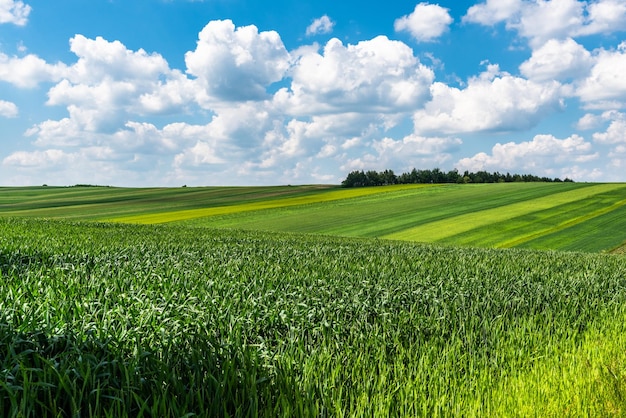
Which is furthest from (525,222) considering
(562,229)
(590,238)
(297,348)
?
(297,348)

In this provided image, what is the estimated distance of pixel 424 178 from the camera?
118 meters

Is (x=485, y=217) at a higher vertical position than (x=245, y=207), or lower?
lower

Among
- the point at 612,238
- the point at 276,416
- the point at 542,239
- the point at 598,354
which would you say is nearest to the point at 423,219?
the point at 542,239

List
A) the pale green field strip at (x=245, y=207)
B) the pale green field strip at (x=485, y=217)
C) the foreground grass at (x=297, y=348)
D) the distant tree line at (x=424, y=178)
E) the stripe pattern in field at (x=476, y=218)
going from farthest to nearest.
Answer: the distant tree line at (x=424, y=178), the pale green field strip at (x=245, y=207), the pale green field strip at (x=485, y=217), the stripe pattern in field at (x=476, y=218), the foreground grass at (x=297, y=348)

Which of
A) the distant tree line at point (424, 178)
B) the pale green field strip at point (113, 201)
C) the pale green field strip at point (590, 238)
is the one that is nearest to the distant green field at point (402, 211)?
the pale green field strip at point (590, 238)

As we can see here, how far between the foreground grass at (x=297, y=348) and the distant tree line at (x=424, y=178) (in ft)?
333

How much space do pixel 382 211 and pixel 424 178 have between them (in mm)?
60069

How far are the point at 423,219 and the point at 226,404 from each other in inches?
2041

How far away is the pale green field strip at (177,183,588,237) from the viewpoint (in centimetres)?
5028

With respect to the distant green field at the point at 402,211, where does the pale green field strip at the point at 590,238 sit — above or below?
below

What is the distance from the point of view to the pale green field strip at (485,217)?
146 feet

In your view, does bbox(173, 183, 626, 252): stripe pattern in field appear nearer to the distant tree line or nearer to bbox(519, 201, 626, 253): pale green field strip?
bbox(519, 201, 626, 253): pale green field strip

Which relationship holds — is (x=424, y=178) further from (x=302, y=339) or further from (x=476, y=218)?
(x=302, y=339)

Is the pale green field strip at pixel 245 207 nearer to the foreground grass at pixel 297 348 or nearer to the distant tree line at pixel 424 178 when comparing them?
the distant tree line at pixel 424 178
